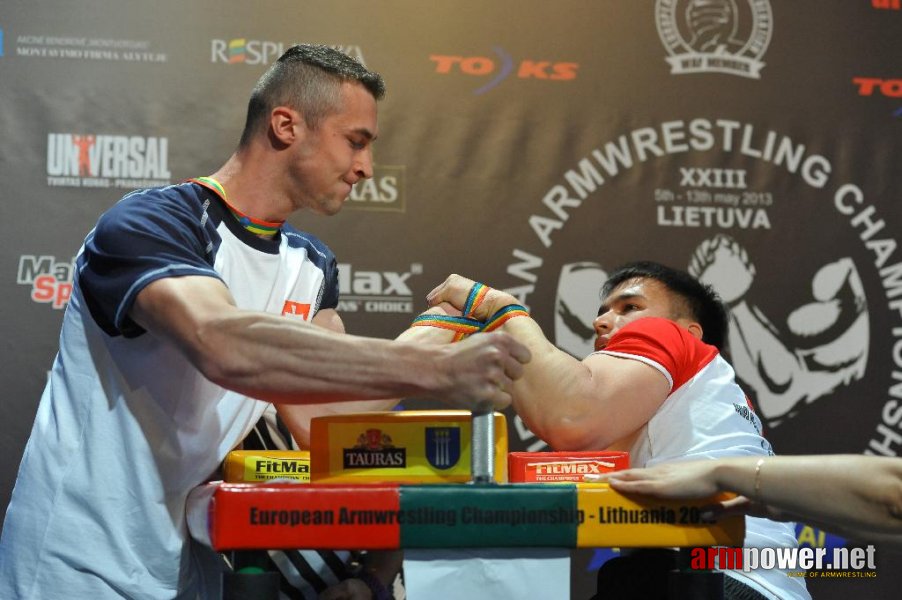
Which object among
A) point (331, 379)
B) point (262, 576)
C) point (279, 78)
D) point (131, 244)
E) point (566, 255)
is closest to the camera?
point (262, 576)

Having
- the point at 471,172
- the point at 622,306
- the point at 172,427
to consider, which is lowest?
the point at 172,427

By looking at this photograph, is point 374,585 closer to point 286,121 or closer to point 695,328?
point 286,121

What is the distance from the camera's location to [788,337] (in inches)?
124

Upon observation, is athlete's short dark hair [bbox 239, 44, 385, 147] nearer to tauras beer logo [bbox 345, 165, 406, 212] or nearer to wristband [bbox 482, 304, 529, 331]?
wristband [bbox 482, 304, 529, 331]

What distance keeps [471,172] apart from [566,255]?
1.27 feet

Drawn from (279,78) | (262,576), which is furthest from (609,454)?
(279,78)

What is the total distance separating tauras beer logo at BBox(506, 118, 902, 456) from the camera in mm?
3105

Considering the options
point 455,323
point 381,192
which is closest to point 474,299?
point 455,323

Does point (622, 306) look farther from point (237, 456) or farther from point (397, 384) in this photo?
point (397, 384)

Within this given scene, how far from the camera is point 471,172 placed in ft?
10.2

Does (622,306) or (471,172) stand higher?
(471,172)

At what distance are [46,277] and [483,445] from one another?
203cm

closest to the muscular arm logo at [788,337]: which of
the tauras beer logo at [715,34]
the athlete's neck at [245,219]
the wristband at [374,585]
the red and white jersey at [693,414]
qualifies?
the tauras beer logo at [715,34]

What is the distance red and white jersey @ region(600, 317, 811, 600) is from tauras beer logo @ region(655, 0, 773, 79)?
1.48m
